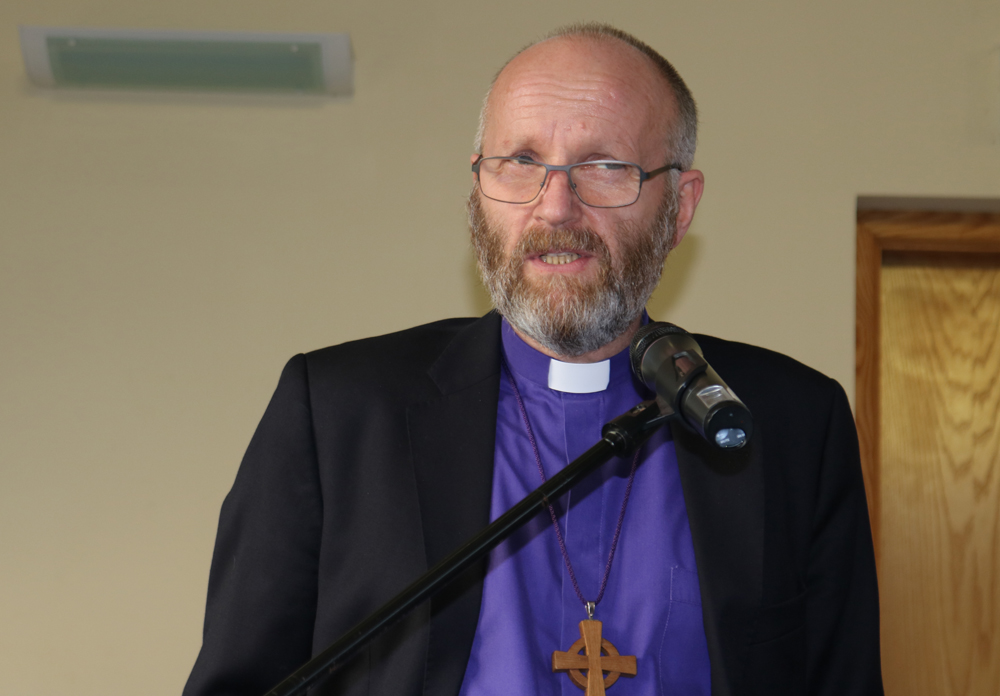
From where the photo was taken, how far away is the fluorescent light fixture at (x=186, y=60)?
8.25 ft

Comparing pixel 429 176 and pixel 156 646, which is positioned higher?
pixel 429 176

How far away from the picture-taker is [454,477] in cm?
150

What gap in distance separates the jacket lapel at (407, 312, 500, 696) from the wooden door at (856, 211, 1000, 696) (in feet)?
5.20

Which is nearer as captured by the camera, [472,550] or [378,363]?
[472,550]

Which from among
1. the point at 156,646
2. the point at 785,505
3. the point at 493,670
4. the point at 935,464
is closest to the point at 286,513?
the point at 493,670

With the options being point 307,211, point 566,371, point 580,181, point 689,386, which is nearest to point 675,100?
point 580,181

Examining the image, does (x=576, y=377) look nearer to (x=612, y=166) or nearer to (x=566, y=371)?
(x=566, y=371)

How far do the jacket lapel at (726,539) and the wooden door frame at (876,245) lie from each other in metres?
1.30

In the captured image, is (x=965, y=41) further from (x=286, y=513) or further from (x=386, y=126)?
(x=286, y=513)

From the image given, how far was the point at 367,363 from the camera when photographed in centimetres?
163

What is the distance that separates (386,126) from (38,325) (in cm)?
112

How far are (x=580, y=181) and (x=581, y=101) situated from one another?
0.52 ft

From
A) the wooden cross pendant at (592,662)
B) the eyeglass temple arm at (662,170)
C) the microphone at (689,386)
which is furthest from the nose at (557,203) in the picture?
the wooden cross pendant at (592,662)

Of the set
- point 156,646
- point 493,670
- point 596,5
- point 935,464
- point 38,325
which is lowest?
point 156,646
